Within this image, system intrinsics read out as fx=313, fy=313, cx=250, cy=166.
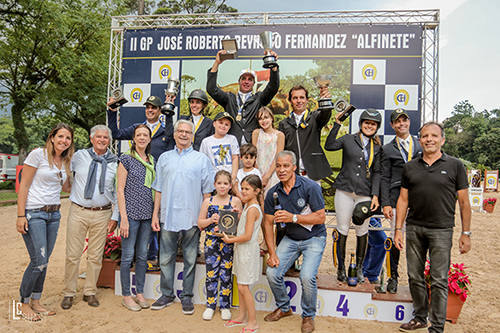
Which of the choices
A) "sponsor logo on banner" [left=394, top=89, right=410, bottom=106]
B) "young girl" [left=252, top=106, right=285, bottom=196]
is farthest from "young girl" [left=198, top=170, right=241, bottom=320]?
"sponsor logo on banner" [left=394, top=89, right=410, bottom=106]

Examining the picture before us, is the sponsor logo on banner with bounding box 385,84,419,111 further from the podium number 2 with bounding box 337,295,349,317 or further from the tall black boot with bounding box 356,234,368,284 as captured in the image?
the podium number 2 with bounding box 337,295,349,317

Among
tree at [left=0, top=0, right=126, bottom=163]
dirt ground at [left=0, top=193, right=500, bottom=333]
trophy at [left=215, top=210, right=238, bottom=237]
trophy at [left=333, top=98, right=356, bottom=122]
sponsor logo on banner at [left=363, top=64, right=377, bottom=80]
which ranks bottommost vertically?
dirt ground at [left=0, top=193, right=500, bottom=333]

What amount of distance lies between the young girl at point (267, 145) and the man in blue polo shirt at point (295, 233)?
1.44 ft

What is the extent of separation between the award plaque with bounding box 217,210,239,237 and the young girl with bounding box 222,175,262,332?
0.06m

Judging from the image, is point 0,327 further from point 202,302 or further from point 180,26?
point 180,26

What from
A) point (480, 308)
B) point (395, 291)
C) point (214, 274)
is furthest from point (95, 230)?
point (480, 308)

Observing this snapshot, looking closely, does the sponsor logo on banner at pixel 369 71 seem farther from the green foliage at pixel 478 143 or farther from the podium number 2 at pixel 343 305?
the green foliage at pixel 478 143

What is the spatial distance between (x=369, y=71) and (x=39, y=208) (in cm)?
542

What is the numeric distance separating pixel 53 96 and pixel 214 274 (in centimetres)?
1366

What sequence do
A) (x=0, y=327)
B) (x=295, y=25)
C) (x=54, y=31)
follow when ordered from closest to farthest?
1. (x=0, y=327)
2. (x=295, y=25)
3. (x=54, y=31)

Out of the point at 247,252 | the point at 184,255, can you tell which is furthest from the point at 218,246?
the point at 184,255

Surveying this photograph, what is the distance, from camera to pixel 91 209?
3734 millimetres

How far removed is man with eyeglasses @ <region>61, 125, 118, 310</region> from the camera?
12.1 feet

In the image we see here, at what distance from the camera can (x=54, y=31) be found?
1298cm
